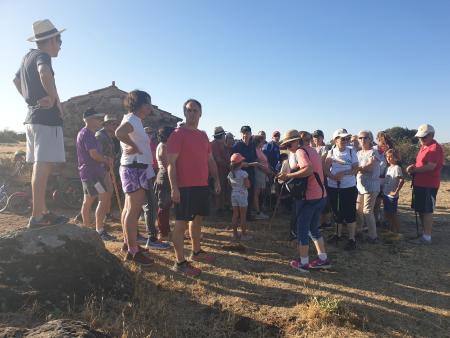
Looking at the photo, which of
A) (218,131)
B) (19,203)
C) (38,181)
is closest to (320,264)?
(38,181)

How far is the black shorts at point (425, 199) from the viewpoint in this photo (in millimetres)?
6867

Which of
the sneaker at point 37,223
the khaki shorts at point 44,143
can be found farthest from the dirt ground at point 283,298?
the khaki shorts at point 44,143

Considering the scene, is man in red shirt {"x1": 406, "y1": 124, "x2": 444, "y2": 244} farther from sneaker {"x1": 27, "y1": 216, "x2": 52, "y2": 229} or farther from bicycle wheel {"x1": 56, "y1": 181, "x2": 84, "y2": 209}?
bicycle wheel {"x1": 56, "y1": 181, "x2": 84, "y2": 209}

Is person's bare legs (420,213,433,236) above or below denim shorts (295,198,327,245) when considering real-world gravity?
below

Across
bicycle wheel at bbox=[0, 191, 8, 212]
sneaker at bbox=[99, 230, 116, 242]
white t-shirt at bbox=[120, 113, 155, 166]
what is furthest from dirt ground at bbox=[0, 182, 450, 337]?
bicycle wheel at bbox=[0, 191, 8, 212]

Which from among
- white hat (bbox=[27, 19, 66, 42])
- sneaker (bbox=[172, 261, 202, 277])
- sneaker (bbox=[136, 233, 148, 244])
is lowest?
sneaker (bbox=[172, 261, 202, 277])

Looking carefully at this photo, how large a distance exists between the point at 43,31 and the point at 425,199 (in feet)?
22.6

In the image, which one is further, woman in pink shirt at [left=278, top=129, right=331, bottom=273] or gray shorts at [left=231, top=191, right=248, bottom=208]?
gray shorts at [left=231, top=191, right=248, bottom=208]

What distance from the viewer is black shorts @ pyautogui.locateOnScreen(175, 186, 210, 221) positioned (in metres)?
4.84

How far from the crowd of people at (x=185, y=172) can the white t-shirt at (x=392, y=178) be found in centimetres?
2

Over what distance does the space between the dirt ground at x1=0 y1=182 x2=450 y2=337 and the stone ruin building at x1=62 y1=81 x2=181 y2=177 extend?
5239 mm

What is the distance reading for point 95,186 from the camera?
6.02 m

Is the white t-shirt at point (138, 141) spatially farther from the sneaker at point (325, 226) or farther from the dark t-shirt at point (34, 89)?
the sneaker at point (325, 226)

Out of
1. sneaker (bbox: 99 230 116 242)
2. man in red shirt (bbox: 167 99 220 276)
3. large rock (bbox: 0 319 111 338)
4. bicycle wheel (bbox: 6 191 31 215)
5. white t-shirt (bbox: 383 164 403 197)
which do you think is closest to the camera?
large rock (bbox: 0 319 111 338)
